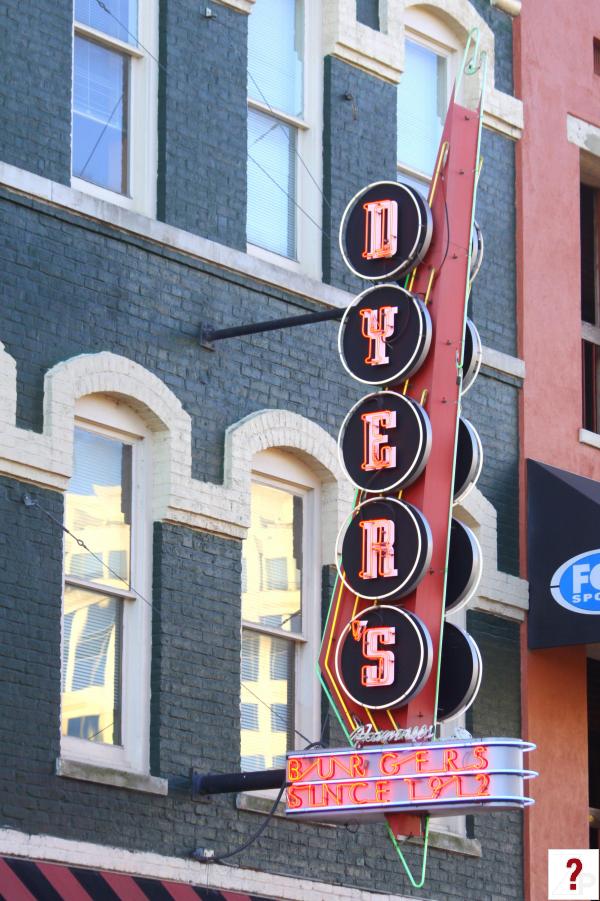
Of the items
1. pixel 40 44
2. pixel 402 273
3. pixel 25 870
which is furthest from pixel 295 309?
pixel 25 870

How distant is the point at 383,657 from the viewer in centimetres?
1575

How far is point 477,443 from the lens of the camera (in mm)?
16375

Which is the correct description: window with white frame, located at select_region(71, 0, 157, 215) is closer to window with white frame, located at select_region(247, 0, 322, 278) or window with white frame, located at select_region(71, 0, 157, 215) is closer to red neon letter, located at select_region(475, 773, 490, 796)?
window with white frame, located at select_region(247, 0, 322, 278)

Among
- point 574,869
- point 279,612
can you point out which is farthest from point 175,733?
point 574,869

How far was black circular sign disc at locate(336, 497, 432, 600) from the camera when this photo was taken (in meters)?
15.8

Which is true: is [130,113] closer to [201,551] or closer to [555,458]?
[201,551]

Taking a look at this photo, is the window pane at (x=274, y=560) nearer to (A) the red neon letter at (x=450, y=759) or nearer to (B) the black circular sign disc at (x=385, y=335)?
(B) the black circular sign disc at (x=385, y=335)

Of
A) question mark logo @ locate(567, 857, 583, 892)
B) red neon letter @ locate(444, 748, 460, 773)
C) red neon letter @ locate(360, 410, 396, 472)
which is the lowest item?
question mark logo @ locate(567, 857, 583, 892)

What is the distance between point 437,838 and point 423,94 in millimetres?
6630

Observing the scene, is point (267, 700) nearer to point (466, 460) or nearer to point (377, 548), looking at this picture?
point (377, 548)

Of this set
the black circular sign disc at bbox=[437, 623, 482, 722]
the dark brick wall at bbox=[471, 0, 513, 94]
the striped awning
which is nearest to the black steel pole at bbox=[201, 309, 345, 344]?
the black circular sign disc at bbox=[437, 623, 482, 722]

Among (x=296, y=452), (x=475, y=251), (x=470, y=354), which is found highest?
(x=475, y=251)

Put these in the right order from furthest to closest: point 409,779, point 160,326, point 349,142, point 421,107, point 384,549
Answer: point 421,107
point 349,142
point 160,326
point 384,549
point 409,779

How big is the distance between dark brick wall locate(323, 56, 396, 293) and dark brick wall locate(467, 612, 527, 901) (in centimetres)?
317
